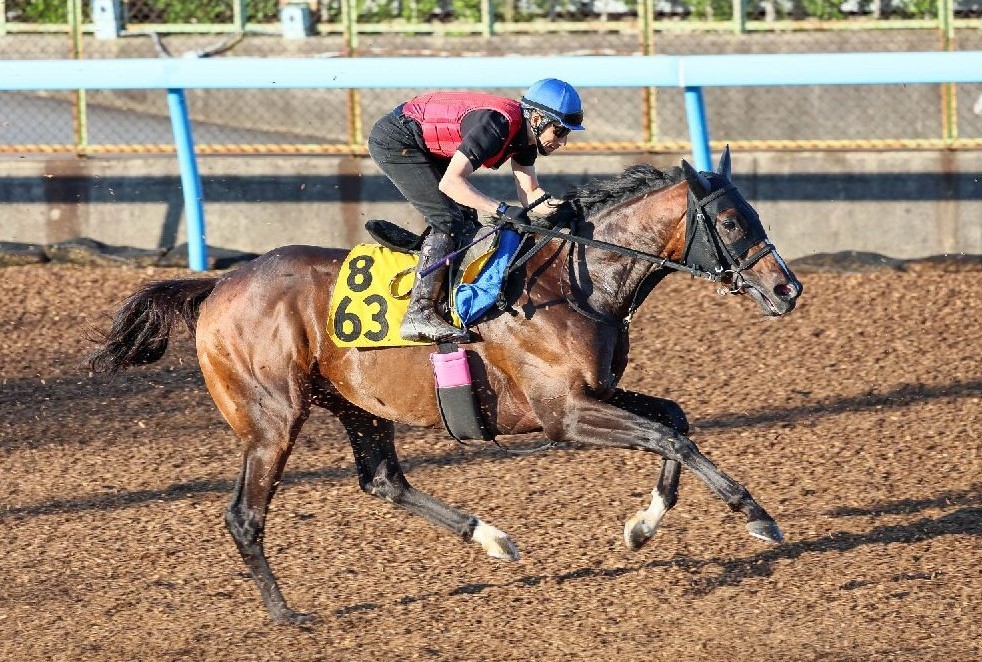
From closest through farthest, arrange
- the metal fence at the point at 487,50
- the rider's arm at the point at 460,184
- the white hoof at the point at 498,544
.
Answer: the rider's arm at the point at 460,184 → the white hoof at the point at 498,544 → the metal fence at the point at 487,50

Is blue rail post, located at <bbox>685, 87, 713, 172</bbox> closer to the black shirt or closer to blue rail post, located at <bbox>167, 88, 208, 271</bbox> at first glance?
blue rail post, located at <bbox>167, 88, 208, 271</bbox>

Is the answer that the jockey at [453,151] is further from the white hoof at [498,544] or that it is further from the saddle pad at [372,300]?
the white hoof at [498,544]

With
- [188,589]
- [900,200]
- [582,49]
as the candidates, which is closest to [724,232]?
[188,589]

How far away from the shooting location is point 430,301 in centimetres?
621

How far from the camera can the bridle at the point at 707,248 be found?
19.5ft

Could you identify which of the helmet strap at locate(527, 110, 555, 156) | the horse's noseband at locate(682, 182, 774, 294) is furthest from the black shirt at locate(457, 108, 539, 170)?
the horse's noseband at locate(682, 182, 774, 294)

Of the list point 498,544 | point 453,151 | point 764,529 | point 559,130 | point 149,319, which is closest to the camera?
point 764,529

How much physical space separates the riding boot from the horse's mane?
52cm

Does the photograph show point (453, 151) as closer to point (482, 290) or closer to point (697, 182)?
point (482, 290)

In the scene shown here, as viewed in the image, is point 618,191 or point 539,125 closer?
point 539,125

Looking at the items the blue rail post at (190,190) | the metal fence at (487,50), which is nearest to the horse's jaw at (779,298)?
the metal fence at (487,50)

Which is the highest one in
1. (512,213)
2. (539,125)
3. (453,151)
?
(539,125)

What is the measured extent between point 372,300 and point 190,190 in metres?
4.99

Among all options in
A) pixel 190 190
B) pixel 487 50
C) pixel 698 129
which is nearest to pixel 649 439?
pixel 698 129
